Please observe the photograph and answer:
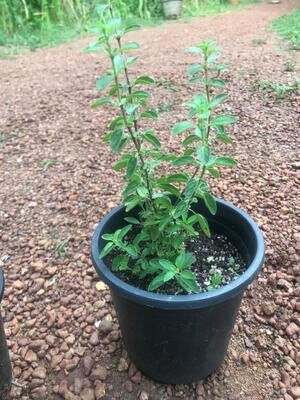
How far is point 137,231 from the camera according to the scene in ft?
4.68

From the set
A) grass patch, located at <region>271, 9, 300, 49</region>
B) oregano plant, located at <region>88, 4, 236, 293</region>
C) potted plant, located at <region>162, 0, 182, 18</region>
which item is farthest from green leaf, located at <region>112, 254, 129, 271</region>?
potted plant, located at <region>162, 0, 182, 18</region>

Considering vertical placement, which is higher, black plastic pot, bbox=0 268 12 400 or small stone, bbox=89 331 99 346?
black plastic pot, bbox=0 268 12 400

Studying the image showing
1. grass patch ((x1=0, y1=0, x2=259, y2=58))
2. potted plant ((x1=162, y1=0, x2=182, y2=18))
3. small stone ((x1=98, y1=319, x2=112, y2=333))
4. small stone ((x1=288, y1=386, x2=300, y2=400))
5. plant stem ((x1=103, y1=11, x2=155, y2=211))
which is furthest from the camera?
potted plant ((x1=162, y1=0, x2=182, y2=18))

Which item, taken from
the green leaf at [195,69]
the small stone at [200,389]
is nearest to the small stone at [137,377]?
the small stone at [200,389]

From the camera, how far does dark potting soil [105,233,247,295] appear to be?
128 centimetres

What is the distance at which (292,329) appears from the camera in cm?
154

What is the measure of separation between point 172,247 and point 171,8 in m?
5.92

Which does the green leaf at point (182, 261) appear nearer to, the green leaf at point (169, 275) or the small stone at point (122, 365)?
the green leaf at point (169, 275)

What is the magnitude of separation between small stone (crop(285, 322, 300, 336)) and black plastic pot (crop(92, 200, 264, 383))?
0.98ft

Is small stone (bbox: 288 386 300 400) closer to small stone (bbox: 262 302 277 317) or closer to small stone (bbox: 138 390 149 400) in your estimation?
small stone (bbox: 262 302 277 317)

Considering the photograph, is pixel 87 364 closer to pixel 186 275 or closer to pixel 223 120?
pixel 186 275

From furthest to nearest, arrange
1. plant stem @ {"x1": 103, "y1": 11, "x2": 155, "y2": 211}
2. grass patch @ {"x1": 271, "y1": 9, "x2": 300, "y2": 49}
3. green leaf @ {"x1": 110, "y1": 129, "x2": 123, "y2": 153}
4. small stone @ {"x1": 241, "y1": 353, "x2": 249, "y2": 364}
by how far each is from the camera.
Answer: grass patch @ {"x1": 271, "y1": 9, "x2": 300, "y2": 49} < small stone @ {"x1": 241, "y1": 353, "x2": 249, "y2": 364} < green leaf @ {"x1": 110, "y1": 129, "x2": 123, "y2": 153} < plant stem @ {"x1": 103, "y1": 11, "x2": 155, "y2": 211}

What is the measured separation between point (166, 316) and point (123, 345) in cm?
46

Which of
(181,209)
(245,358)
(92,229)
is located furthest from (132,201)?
(92,229)
